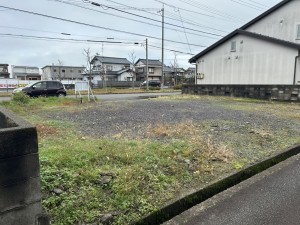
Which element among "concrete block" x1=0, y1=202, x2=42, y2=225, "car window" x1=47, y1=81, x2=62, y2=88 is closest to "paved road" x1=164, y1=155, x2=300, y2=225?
"concrete block" x1=0, y1=202, x2=42, y2=225

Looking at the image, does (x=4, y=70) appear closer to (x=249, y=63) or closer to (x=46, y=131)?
(x=249, y=63)

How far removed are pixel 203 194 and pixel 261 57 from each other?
16.3 metres

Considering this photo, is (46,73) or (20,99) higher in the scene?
(46,73)

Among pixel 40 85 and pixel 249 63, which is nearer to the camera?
pixel 249 63

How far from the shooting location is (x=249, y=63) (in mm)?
17828

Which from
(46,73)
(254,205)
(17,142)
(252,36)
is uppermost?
(252,36)

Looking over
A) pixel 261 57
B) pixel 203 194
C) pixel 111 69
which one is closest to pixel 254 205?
pixel 203 194

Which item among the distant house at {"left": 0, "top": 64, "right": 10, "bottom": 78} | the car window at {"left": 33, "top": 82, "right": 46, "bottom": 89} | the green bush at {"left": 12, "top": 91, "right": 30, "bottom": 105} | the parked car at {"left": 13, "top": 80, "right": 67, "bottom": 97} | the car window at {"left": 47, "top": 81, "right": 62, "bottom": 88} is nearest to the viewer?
the green bush at {"left": 12, "top": 91, "right": 30, "bottom": 105}

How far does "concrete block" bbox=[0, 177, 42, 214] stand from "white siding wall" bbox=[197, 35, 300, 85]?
1668 cm

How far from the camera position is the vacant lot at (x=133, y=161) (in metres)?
2.58

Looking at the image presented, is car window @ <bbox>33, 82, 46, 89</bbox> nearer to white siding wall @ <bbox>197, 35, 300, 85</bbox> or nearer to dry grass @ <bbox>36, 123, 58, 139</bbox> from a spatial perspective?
white siding wall @ <bbox>197, 35, 300, 85</bbox>

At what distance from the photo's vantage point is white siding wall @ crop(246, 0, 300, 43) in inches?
719

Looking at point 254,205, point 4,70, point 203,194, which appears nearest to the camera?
point 254,205

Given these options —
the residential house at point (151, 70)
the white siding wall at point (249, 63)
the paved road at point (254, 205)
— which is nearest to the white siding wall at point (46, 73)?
the residential house at point (151, 70)
